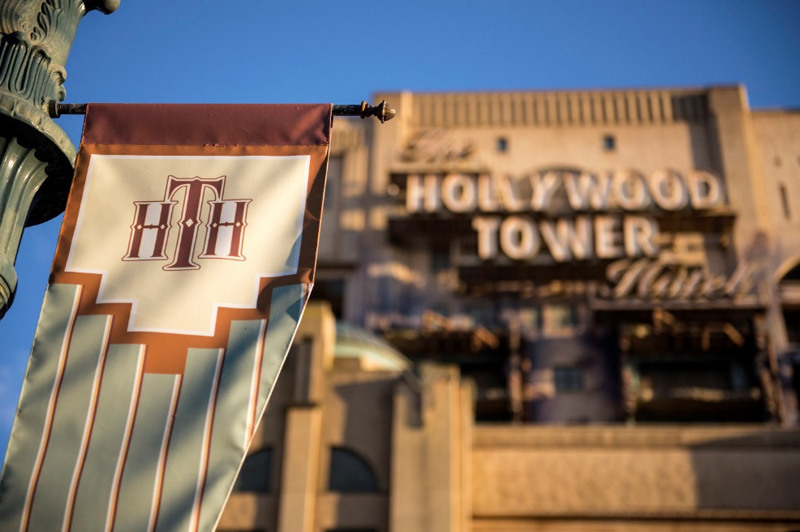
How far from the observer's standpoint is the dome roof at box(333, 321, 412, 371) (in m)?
40.1

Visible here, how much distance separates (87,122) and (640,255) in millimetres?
45199

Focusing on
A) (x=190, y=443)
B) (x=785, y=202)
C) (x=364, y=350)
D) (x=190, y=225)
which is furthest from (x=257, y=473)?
(x=785, y=202)

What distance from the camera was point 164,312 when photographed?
10.2 m

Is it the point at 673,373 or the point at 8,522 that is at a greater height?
the point at 673,373

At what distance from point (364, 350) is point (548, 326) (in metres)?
15.3

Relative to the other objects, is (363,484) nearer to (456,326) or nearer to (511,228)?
(456,326)

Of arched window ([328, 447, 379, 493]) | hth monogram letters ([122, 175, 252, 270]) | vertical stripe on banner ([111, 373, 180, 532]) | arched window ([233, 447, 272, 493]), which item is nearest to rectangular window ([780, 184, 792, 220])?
arched window ([328, 447, 379, 493])

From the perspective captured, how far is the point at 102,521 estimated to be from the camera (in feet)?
30.4

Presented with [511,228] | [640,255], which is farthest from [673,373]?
[511,228]

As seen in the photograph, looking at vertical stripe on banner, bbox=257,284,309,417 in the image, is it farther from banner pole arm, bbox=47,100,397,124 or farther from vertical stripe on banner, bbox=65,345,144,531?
banner pole arm, bbox=47,100,397,124

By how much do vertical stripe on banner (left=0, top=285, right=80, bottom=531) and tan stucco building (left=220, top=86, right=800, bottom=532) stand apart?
966 inches

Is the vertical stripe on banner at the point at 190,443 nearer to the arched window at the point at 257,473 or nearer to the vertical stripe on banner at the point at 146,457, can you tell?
the vertical stripe on banner at the point at 146,457

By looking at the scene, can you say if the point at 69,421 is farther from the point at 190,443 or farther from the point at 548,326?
the point at 548,326

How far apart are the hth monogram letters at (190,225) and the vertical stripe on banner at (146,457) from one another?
1329mm
